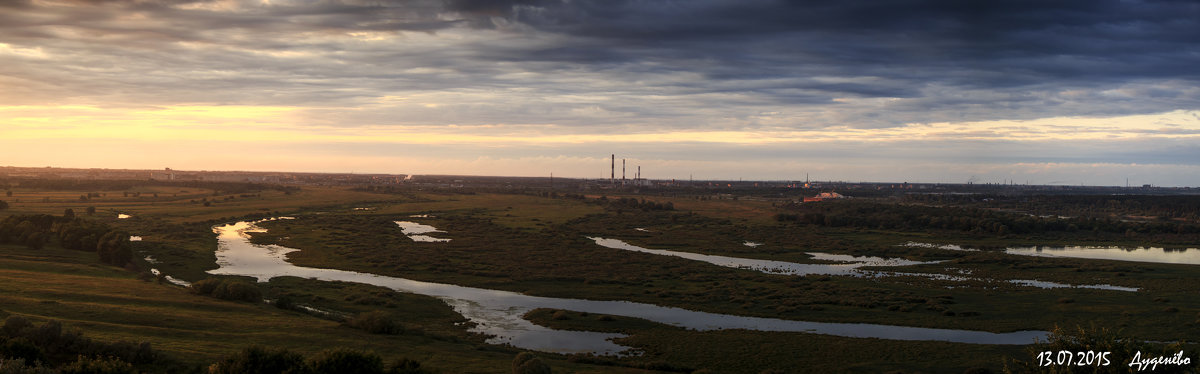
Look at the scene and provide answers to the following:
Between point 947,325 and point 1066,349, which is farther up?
point 1066,349

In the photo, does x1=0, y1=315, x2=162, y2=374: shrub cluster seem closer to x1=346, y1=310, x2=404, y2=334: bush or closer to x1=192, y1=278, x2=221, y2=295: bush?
x1=346, y1=310, x2=404, y2=334: bush

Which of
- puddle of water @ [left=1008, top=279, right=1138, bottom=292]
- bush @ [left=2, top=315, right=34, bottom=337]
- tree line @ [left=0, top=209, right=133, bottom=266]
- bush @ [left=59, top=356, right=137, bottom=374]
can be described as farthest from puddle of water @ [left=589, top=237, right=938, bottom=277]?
bush @ [left=2, top=315, right=34, bottom=337]

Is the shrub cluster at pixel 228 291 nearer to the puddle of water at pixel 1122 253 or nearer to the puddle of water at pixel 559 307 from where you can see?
the puddle of water at pixel 559 307

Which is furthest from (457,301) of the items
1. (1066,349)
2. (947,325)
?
(1066,349)

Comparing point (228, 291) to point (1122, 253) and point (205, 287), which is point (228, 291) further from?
point (1122, 253)

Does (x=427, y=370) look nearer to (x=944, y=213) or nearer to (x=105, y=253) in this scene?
Answer: (x=105, y=253)

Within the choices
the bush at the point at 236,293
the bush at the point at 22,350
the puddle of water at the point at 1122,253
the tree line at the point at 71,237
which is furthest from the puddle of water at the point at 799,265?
the bush at the point at 22,350

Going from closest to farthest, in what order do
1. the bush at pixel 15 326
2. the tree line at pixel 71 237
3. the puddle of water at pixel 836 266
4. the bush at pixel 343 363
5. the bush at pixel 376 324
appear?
1. the bush at pixel 343 363
2. the bush at pixel 15 326
3. the bush at pixel 376 324
4. the puddle of water at pixel 836 266
5. the tree line at pixel 71 237

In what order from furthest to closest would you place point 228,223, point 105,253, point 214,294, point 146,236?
1. point 228,223
2. point 146,236
3. point 105,253
4. point 214,294
